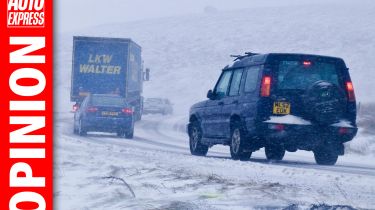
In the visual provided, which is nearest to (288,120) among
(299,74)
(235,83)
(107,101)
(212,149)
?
(299,74)

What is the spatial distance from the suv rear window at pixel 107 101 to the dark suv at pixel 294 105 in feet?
34.0

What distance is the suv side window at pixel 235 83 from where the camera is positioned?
1309cm

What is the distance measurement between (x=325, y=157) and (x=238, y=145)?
1770 mm

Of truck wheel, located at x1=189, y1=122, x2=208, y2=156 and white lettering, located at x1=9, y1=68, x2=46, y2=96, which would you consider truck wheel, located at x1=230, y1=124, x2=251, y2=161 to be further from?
white lettering, located at x1=9, y1=68, x2=46, y2=96

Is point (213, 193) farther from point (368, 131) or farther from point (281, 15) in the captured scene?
point (281, 15)

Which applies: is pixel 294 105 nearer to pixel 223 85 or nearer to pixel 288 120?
pixel 288 120

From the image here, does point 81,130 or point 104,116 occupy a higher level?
point 104,116

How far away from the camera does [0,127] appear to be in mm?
5301

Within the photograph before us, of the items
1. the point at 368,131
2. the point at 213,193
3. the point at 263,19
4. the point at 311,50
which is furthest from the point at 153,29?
the point at 213,193

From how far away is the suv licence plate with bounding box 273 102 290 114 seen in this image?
11961mm

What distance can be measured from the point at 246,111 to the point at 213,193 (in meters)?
4.93

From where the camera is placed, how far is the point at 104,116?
22.3 meters

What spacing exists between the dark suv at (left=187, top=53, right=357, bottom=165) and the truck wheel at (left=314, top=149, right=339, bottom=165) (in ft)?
1.60

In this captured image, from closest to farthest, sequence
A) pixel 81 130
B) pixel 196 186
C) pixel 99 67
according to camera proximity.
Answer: pixel 196 186, pixel 81 130, pixel 99 67
